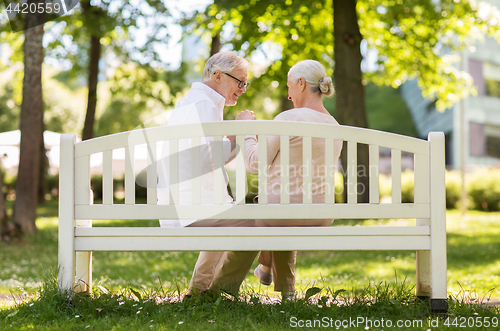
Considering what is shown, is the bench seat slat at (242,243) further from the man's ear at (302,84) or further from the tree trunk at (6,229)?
the tree trunk at (6,229)

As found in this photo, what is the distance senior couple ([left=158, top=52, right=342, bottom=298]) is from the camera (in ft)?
9.55

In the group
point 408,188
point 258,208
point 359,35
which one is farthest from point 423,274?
point 408,188

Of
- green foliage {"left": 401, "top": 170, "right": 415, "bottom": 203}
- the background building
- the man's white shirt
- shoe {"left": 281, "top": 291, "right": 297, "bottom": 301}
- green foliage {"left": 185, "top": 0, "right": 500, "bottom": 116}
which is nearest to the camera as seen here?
the man's white shirt

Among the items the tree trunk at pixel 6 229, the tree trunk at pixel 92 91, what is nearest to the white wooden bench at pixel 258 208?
the tree trunk at pixel 6 229

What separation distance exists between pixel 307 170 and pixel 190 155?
663 millimetres

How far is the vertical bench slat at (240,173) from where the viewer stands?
2.71 meters

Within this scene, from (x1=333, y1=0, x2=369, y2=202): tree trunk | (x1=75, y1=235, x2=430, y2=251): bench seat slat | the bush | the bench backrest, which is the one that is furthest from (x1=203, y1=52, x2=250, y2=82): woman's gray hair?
the bush

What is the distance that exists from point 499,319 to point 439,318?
33 cm

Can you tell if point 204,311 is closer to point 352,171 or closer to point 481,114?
point 352,171

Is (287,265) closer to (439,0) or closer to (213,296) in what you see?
(213,296)

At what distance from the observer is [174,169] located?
2764mm

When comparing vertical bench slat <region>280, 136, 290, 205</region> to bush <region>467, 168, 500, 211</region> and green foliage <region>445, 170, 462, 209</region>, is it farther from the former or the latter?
bush <region>467, 168, 500, 211</region>

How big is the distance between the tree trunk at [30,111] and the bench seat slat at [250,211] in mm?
6582

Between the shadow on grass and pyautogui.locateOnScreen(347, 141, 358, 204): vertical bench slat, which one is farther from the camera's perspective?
pyautogui.locateOnScreen(347, 141, 358, 204): vertical bench slat
